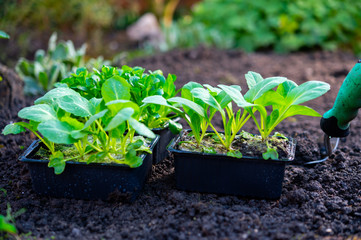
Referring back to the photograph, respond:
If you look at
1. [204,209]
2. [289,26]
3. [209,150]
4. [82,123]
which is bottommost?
[204,209]

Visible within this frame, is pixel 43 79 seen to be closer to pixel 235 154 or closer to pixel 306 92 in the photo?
pixel 235 154

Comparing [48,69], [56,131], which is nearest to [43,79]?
[48,69]

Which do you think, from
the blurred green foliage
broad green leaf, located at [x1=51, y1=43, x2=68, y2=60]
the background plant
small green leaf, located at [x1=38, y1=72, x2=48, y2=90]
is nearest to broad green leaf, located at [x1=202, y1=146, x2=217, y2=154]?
the background plant

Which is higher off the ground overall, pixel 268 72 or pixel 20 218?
pixel 268 72

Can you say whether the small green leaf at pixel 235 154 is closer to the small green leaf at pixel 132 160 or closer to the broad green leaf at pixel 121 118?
the small green leaf at pixel 132 160

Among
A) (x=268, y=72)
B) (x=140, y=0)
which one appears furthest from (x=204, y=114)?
(x=140, y=0)

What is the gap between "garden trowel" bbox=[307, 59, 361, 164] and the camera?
1.74 metres

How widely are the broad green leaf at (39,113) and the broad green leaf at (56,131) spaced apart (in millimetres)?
65

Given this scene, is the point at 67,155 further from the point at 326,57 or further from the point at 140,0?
the point at 140,0

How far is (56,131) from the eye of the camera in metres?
1.61

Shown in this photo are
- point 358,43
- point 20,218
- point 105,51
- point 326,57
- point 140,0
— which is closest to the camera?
point 20,218

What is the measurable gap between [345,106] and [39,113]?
1.48 meters

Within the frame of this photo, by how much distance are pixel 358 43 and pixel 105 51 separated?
171 inches

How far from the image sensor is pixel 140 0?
9.44m
